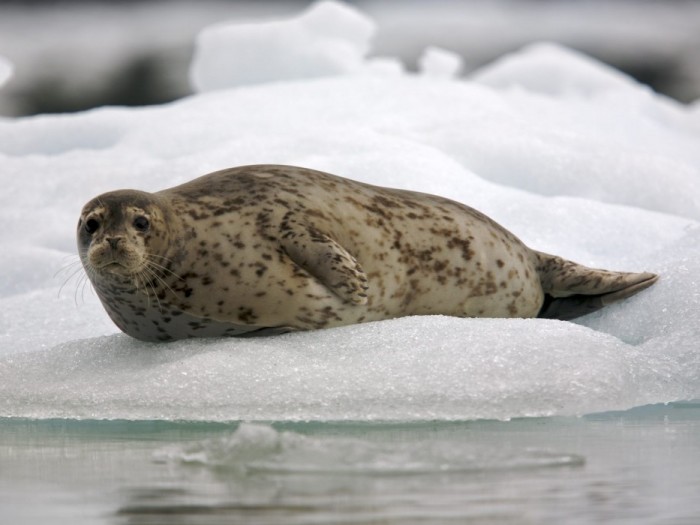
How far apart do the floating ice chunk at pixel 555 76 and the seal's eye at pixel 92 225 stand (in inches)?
300

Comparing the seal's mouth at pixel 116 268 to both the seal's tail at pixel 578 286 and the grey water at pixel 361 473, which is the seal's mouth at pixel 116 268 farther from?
the seal's tail at pixel 578 286

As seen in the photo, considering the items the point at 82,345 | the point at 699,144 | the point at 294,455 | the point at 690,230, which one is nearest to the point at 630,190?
the point at 690,230

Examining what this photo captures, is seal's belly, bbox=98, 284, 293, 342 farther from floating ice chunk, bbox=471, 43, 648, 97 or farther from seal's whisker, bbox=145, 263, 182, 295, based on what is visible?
floating ice chunk, bbox=471, 43, 648, 97

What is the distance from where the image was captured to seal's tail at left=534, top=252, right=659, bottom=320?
463 cm

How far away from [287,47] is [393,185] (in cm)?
405

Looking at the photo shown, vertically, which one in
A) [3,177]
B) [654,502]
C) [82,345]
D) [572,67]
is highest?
[572,67]

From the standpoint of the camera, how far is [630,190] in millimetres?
6648

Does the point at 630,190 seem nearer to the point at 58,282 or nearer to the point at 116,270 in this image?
the point at 58,282

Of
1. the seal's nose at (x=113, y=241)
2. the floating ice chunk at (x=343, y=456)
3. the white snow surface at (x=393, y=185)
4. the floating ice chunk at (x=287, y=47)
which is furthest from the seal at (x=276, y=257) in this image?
the floating ice chunk at (x=287, y=47)

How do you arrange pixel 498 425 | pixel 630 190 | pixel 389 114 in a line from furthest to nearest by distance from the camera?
pixel 389 114, pixel 630 190, pixel 498 425

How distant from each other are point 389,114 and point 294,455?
17.0 ft

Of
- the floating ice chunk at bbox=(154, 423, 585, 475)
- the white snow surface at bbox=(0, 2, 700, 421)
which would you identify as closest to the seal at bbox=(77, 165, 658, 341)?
the white snow surface at bbox=(0, 2, 700, 421)

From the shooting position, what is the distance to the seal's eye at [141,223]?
376cm

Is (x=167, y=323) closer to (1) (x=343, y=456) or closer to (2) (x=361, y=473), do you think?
(1) (x=343, y=456)
